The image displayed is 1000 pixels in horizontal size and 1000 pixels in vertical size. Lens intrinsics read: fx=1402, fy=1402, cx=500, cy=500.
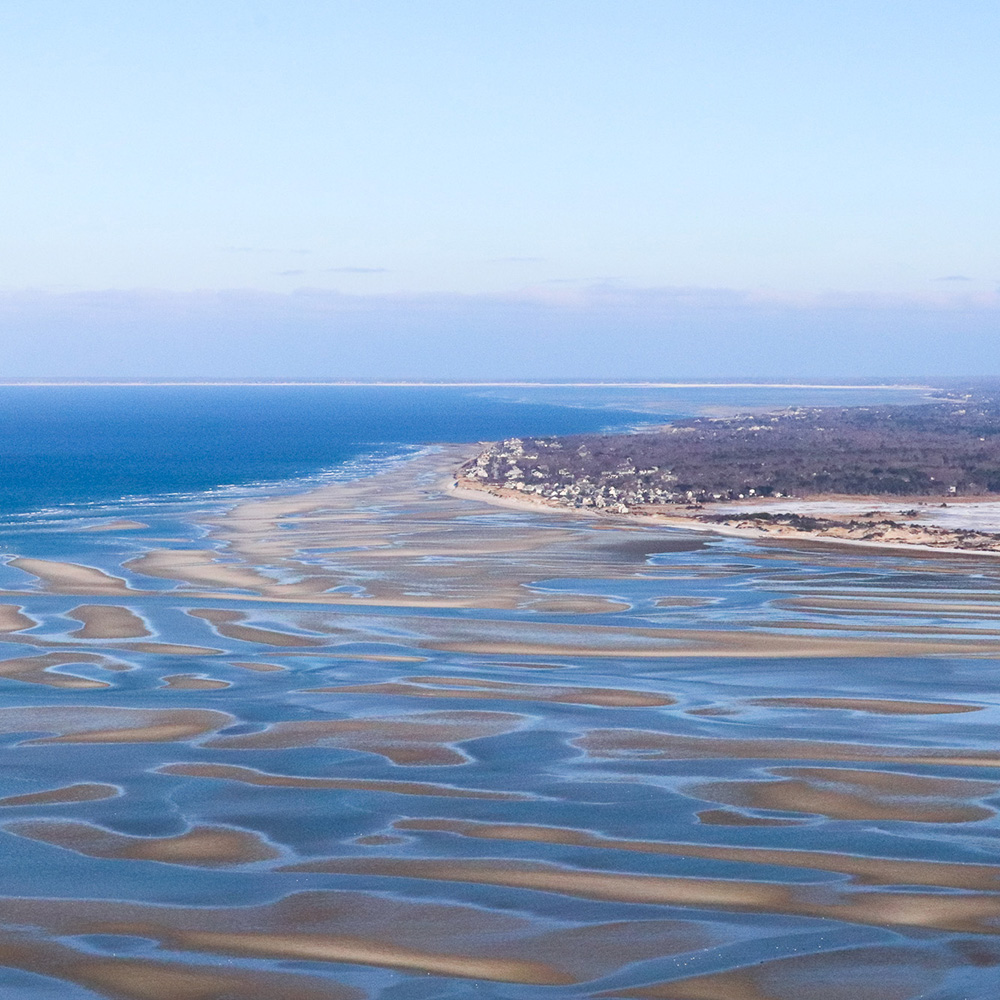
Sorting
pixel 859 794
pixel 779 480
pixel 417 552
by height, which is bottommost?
pixel 859 794

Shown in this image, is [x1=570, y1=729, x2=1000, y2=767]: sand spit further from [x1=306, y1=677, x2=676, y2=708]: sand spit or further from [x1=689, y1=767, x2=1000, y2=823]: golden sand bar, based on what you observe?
[x1=306, y1=677, x2=676, y2=708]: sand spit

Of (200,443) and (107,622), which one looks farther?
(200,443)

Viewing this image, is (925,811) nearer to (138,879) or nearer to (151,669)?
(138,879)

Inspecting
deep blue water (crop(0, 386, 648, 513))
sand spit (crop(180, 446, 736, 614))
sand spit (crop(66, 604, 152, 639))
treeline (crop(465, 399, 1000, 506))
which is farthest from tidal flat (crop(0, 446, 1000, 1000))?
deep blue water (crop(0, 386, 648, 513))

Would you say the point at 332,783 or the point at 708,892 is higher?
the point at 332,783

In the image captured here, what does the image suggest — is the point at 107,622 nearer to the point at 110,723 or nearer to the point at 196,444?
the point at 110,723

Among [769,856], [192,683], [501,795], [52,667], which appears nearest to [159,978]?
[501,795]

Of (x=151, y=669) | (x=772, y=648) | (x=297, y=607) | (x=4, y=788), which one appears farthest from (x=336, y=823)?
(x=297, y=607)
